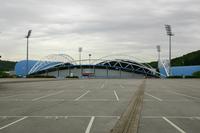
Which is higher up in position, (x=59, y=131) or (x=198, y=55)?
(x=198, y=55)

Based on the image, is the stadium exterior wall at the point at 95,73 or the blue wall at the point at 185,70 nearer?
the blue wall at the point at 185,70

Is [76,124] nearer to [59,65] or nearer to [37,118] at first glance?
[37,118]

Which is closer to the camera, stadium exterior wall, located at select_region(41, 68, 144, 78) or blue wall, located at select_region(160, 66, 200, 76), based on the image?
blue wall, located at select_region(160, 66, 200, 76)

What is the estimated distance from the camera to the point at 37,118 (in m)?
13.0

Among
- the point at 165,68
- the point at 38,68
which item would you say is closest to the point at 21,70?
the point at 38,68

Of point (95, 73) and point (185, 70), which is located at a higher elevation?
point (185, 70)

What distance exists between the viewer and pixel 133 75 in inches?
6486

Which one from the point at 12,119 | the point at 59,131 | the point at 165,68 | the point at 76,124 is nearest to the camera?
the point at 59,131

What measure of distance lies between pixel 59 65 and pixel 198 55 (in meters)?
65.0

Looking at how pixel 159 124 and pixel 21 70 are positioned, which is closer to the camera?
pixel 159 124

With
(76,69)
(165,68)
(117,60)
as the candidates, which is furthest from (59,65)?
(165,68)

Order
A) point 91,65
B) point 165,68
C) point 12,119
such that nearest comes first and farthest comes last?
1. point 12,119
2. point 165,68
3. point 91,65

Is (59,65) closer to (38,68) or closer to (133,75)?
(38,68)

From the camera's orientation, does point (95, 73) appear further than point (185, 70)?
Yes
